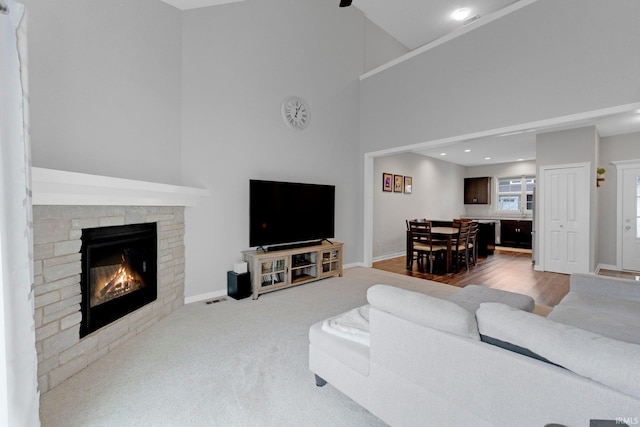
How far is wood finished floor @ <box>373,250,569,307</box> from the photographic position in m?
3.82

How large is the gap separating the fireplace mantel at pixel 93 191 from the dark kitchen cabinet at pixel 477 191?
28.9ft

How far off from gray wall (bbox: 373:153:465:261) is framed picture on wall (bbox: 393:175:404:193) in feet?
0.32

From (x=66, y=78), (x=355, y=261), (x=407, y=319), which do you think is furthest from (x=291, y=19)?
(x=407, y=319)

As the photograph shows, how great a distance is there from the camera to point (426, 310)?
4.08 ft

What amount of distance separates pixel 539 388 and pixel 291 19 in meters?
4.93

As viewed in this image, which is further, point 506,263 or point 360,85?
point 506,263

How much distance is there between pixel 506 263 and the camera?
5.81 meters

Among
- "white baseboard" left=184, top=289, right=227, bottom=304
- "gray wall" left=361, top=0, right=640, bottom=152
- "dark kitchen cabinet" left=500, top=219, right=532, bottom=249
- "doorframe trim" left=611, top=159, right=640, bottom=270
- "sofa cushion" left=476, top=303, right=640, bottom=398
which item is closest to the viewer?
"sofa cushion" left=476, top=303, right=640, bottom=398

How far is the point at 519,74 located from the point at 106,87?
458cm

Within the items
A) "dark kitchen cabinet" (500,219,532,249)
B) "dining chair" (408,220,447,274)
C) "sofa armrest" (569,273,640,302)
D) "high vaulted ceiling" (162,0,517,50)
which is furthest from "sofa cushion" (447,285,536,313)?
"dark kitchen cabinet" (500,219,532,249)

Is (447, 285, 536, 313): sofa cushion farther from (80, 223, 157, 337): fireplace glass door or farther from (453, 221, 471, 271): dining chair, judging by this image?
(453, 221, 471, 271): dining chair

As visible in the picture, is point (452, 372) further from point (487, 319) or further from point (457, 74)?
point (457, 74)

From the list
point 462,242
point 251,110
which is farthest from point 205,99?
point 462,242

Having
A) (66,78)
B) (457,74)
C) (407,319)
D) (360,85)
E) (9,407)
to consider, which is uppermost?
(360,85)
